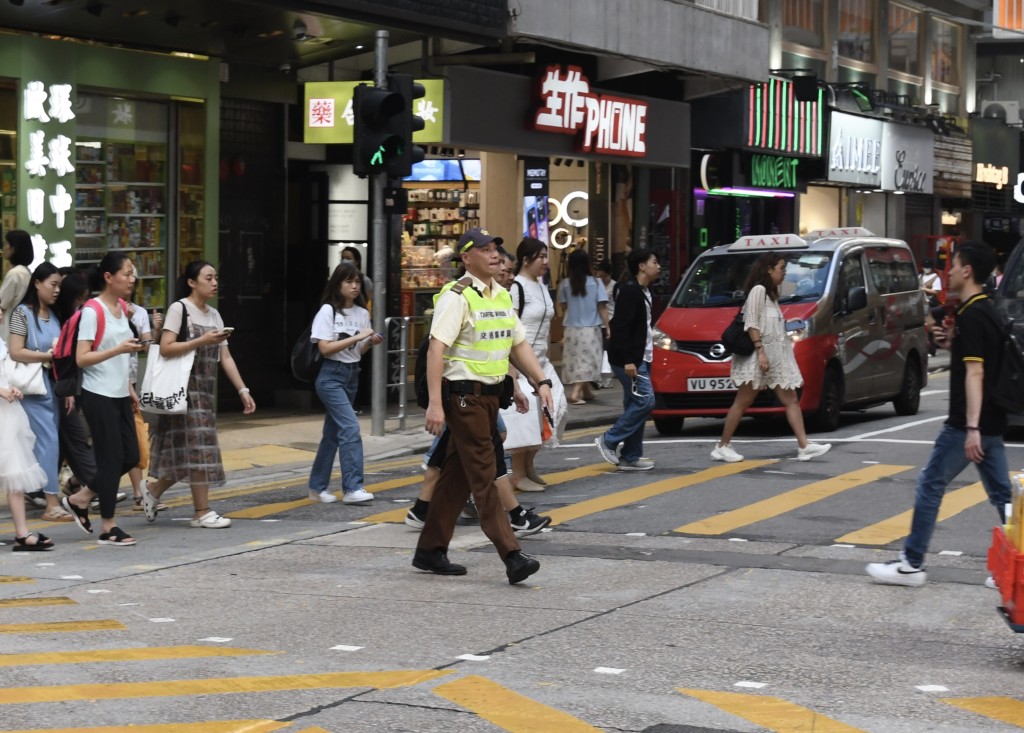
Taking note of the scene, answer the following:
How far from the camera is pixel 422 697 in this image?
6.52 m

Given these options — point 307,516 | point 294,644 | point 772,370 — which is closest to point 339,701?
point 294,644

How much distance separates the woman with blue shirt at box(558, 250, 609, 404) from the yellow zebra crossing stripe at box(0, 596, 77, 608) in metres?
11.6

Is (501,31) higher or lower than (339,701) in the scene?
higher

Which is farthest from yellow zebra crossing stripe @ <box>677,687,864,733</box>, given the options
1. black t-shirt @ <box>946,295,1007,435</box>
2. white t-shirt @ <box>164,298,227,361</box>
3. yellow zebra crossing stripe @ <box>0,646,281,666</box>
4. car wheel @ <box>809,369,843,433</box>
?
car wheel @ <box>809,369,843,433</box>

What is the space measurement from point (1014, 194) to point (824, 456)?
30.8 meters

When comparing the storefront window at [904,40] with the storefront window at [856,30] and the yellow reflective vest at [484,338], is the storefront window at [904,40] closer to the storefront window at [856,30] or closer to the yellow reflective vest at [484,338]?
the storefront window at [856,30]

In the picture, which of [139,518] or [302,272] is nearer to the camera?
[139,518]

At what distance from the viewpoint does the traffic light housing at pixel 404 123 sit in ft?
50.6

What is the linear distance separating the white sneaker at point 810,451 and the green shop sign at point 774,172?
50.2 ft

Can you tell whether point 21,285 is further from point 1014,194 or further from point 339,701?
point 1014,194

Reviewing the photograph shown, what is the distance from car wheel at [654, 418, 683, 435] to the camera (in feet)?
55.3

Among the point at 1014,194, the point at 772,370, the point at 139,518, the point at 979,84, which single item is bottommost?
the point at 139,518

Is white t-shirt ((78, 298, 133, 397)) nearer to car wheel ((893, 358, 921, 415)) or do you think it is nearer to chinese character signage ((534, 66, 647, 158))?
car wheel ((893, 358, 921, 415))

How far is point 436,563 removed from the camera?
30.4ft
